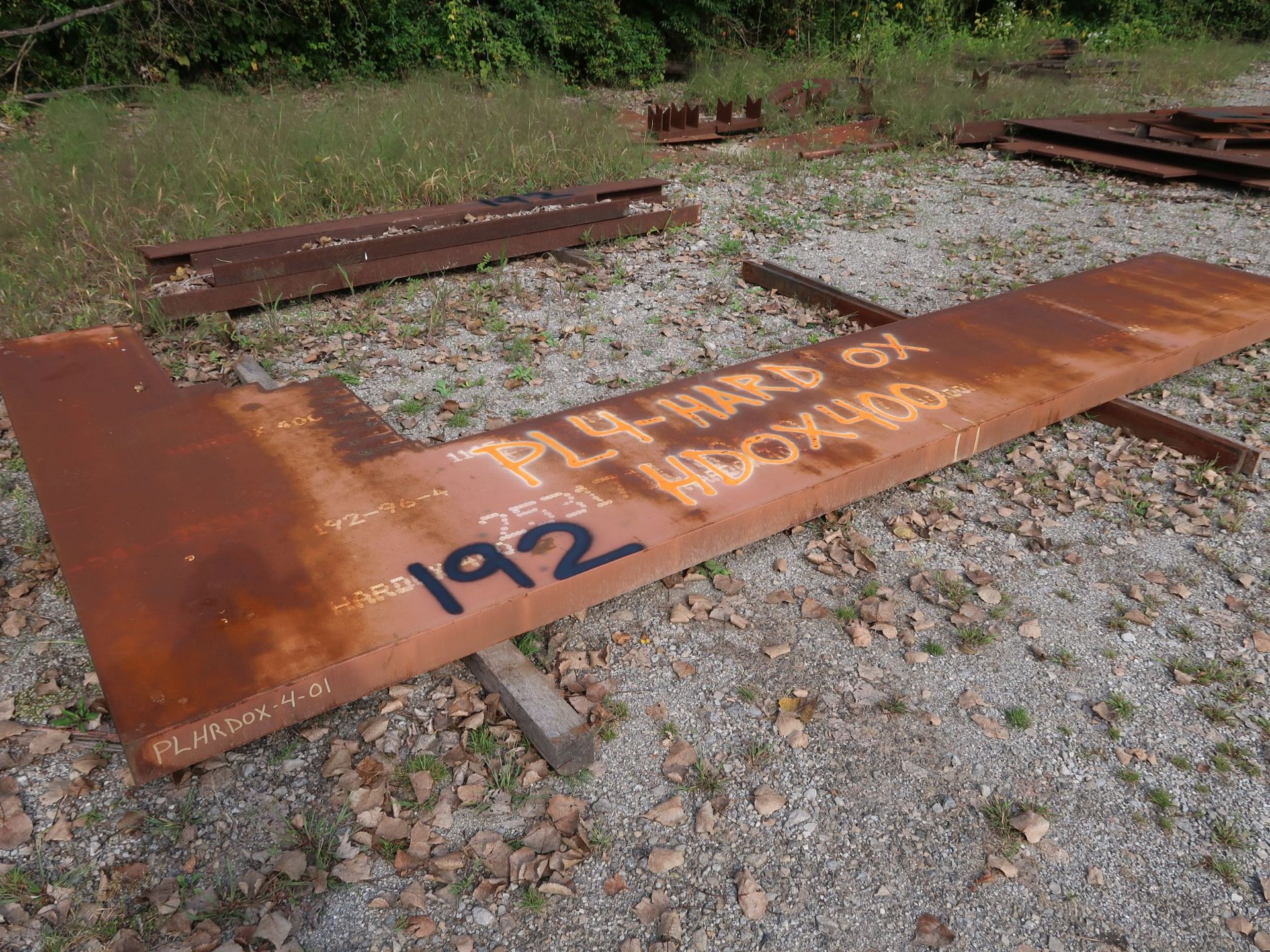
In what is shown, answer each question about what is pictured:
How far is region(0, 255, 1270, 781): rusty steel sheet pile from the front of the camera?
2178 millimetres

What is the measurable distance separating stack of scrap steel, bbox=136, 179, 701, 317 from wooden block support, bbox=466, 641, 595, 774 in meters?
3.59

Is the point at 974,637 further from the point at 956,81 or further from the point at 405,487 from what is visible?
the point at 956,81

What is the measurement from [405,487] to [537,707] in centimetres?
87

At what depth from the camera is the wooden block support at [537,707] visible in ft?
7.90

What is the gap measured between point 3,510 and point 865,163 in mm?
8009

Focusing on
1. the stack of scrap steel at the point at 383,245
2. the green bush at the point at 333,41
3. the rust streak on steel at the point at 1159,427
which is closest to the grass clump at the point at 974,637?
the rust streak on steel at the point at 1159,427

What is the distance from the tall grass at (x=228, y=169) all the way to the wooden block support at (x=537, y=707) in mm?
3943

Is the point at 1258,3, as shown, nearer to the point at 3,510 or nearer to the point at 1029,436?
the point at 1029,436

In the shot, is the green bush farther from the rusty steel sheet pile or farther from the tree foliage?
the rusty steel sheet pile

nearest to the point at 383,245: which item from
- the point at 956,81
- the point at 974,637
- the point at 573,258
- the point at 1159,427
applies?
the point at 573,258

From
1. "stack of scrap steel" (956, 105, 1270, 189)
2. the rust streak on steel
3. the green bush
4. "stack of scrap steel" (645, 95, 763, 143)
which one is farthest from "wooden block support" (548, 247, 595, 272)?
the green bush

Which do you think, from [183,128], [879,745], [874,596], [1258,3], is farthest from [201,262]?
[1258,3]

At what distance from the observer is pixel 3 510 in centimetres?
364

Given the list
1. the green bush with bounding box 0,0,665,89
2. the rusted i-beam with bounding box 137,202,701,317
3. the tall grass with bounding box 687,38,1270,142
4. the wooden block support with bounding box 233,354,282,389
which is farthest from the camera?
the green bush with bounding box 0,0,665,89
